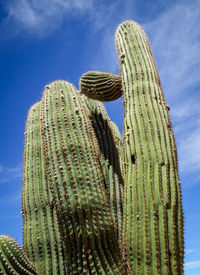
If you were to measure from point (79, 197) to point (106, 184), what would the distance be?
1004mm

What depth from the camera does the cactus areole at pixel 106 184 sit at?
3191 mm

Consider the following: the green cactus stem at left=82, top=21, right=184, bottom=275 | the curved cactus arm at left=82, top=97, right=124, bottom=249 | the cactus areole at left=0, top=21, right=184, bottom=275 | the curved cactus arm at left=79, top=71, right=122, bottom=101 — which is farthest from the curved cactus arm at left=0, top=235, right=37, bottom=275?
the curved cactus arm at left=79, top=71, right=122, bottom=101

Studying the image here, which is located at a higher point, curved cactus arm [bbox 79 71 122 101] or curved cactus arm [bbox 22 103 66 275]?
curved cactus arm [bbox 79 71 122 101]

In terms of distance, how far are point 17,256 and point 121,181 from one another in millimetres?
1566

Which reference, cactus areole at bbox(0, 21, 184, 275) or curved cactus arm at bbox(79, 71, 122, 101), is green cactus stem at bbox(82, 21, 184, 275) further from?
curved cactus arm at bbox(79, 71, 122, 101)

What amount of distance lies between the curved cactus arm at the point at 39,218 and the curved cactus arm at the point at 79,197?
69cm

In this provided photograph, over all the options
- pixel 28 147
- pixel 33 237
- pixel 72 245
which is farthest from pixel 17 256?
pixel 28 147

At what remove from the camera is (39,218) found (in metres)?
4.29

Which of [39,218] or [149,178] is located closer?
[149,178]

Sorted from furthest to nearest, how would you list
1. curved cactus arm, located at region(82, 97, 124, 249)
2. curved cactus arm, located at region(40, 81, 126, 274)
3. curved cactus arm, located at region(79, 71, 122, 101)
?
curved cactus arm, located at region(79, 71, 122, 101), curved cactus arm, located at region(82, 97, 124, 249), curved cactus arm, located at region(40, 81, 126, 274)

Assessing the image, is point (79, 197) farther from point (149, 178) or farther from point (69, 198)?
point (149, 178)

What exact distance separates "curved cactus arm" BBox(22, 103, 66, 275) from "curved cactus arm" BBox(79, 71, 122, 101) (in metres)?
1.04

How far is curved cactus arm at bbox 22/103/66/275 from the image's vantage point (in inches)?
161

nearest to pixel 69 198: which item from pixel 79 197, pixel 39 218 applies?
pixel 79 197
